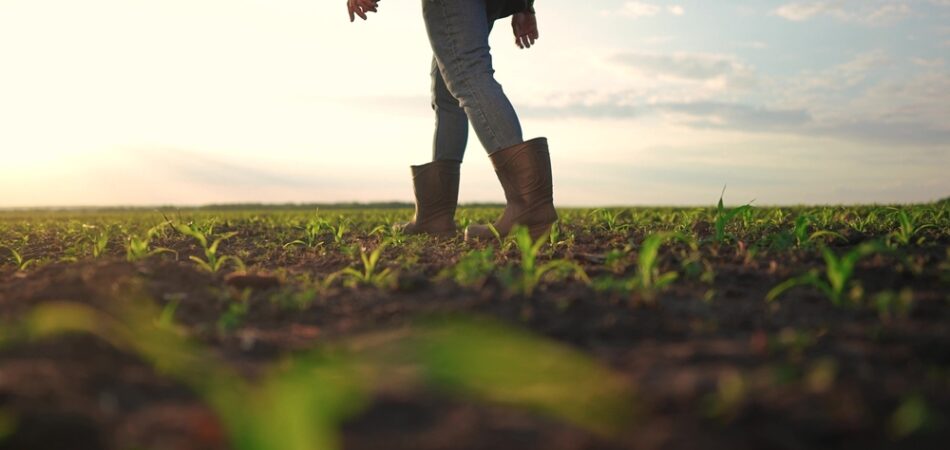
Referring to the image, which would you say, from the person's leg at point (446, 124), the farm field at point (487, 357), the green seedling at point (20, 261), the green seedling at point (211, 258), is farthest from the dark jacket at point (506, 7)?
the green seedling at point (20, 261)

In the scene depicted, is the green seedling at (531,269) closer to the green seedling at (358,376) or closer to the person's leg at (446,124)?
the green seedling at (358,376)

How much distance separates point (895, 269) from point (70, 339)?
259cm

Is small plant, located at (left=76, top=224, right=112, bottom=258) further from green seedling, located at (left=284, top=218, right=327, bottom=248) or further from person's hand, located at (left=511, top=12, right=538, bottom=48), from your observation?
person's hand, located at (left=511, top=12, right=538, bottom=48)

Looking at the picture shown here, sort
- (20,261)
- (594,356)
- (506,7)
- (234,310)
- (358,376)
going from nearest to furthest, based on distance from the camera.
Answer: (358,376), (594,356), (234,310), (20,261), (506,7)

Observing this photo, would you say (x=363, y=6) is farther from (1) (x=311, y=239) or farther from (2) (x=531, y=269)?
(2) (x=531, y=269)

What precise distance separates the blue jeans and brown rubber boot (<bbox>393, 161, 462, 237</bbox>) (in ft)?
3.52

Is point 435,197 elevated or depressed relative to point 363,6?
depressed

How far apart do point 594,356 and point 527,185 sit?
97.8 inches

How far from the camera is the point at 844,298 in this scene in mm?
2240

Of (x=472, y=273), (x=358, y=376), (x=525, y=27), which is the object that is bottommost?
(x=358, y=376)

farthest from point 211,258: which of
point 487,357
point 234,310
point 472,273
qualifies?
point 487,357

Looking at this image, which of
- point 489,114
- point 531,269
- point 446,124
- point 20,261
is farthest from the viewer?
point 446,124

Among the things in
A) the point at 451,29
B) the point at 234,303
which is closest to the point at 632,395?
the point at 234,303

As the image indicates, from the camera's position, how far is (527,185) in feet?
13.5
